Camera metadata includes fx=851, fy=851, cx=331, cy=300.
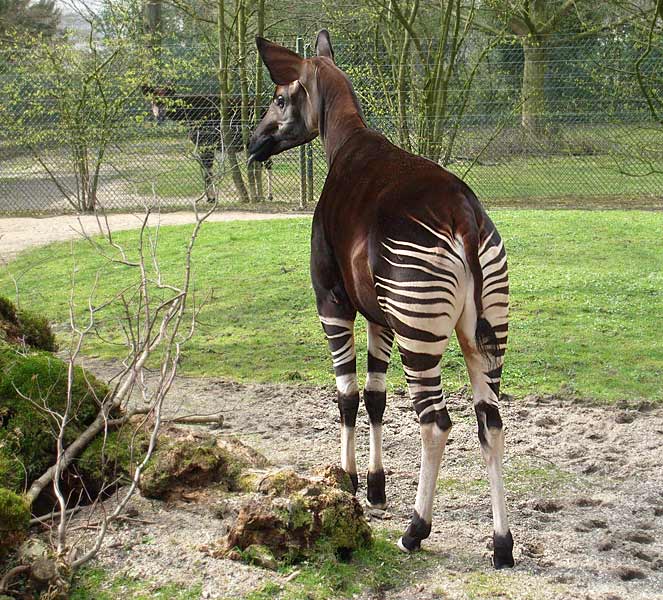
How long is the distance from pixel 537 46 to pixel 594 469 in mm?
12301

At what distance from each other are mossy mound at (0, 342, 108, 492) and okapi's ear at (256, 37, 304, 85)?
6.17 feet

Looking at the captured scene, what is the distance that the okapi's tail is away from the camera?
3359 millimetres

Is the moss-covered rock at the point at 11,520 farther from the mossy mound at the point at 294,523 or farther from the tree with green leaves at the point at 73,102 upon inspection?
the tree with green leaves at the point at 73,102

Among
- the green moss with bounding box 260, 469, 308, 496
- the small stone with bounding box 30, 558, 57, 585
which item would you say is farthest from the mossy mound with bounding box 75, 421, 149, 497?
the small stone with bounding box 30, 558, 57, 585

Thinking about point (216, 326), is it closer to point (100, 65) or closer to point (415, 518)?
point (415, 518)

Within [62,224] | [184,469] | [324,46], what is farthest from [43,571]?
[62,224]

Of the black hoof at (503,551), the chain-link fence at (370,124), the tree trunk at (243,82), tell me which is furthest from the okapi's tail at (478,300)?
the tree trunk at (243,82)

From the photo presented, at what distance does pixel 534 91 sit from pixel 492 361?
12060 millimetres

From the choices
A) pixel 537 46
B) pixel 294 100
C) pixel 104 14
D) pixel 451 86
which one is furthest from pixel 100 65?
pixel 294 100

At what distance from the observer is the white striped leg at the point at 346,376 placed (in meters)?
4.17

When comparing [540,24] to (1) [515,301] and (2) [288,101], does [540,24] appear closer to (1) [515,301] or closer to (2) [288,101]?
(1) [515,301]

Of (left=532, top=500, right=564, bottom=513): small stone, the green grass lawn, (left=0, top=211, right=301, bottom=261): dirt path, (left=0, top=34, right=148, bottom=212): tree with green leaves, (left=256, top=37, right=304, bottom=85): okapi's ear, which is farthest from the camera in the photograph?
(left=0, top=34, right=148, bottom=212): tree with green leaves

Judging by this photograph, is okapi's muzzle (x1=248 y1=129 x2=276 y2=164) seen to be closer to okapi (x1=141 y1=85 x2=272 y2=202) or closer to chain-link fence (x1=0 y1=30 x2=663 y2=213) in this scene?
chain-link fence (x1=0 y1=30 x2=663 y2=213)

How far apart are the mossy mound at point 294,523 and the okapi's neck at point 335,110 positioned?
1.78m
